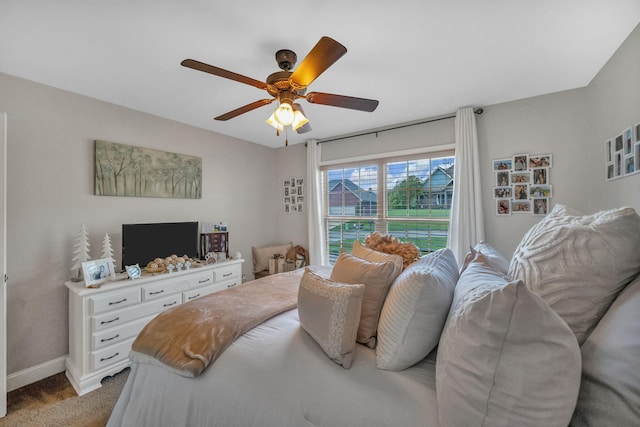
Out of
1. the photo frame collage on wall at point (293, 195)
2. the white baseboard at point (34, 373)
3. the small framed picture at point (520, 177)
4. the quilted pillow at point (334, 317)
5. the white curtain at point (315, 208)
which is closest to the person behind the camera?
the quilted pillow at point (334, 317)

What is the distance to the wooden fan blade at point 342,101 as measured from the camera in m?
1.80

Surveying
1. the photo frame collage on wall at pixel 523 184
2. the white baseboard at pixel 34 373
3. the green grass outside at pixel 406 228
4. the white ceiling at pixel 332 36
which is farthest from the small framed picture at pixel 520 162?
the white baseboard at pixel 34 373

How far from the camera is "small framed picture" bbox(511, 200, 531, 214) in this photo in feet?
8.65

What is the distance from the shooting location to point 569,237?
2.87ft

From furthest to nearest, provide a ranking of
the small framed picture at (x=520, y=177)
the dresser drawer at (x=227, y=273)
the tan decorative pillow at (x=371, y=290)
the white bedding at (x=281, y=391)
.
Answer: the dresser drawer at (x=227, y=273) → the small framed picture at (x=520, y=177) → the tan decorative pillow at (x=371, y=290) → the white bedding at (x=281, y=391)

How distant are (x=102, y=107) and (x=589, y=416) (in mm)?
3753

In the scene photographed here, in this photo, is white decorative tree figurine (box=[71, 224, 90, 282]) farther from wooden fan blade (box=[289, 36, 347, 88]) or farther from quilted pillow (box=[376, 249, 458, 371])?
quilted pillow (box=[376, 249, 458, 371])

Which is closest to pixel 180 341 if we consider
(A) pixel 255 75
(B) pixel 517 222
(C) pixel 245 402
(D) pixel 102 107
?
(C) pixel 245 402

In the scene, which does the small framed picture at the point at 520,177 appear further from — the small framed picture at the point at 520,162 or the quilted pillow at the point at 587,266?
the quilted pillow at the point at 587,266

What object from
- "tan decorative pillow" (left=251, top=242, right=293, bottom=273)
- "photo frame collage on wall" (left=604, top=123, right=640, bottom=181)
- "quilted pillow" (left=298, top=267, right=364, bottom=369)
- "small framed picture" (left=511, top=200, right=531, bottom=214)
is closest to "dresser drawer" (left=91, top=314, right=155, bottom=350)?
"tan decorative pillow" (left=251, top=242, right=293, bottom=273)

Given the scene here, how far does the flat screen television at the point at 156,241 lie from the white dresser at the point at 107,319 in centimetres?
35

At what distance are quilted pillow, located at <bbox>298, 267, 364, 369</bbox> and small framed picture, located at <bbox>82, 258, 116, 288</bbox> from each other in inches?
79.2

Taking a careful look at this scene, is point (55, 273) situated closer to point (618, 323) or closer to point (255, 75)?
point (255, 75)

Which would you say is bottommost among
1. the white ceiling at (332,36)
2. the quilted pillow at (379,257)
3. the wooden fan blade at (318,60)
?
the quilted pillow at (379,257)
